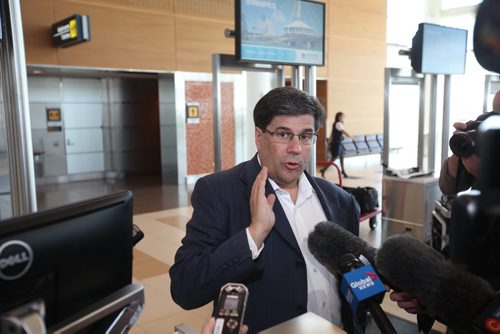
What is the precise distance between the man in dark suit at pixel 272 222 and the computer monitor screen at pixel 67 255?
1.44ft

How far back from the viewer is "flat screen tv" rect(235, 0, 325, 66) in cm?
368

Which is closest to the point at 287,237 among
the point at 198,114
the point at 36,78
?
the point at 198,114

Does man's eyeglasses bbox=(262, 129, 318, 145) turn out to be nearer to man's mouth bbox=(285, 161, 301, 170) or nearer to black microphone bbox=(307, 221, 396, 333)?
man's mouth bbox=(285, 161, 301, 170)

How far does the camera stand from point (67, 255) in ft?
2.77

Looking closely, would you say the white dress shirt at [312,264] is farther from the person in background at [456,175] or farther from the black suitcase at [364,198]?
the black suitcase at [364,198]

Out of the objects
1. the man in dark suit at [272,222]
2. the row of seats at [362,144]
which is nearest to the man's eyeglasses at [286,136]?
the man in dark suit at [272,222]

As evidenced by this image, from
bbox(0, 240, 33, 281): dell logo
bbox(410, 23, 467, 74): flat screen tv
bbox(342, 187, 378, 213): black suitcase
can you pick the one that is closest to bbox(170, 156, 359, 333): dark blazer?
bbox(0, 240, 33, 281): dell logo

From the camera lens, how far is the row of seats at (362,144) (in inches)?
465

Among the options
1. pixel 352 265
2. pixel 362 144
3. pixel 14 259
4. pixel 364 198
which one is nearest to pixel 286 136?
pixel 352 265

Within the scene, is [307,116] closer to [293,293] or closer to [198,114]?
[293,293]

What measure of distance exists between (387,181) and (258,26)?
2.42m

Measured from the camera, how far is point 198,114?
960cm

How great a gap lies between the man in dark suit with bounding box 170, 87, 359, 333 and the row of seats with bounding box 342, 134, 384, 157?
1008cm

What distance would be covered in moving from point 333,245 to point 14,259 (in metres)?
0.89
